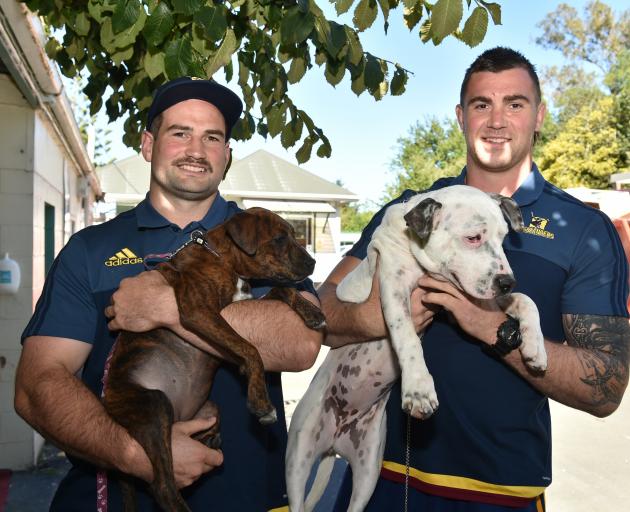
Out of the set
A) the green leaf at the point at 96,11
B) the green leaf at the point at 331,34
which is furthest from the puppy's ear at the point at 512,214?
the green leaf at the point at 96,11

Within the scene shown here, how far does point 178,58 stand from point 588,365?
83.7 inches

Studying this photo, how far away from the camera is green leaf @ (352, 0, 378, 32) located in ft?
9.77

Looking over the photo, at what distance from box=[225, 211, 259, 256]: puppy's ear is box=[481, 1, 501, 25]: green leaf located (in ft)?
4.39

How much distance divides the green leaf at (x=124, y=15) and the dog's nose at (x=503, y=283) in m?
1.81

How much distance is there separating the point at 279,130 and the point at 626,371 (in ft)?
7.69

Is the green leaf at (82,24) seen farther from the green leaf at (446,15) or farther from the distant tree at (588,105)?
the distant tree at (588,105)

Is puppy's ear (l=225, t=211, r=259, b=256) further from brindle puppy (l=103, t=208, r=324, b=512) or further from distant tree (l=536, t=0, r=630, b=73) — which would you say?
distant tree (l=536, t=0, r=630, b=73)

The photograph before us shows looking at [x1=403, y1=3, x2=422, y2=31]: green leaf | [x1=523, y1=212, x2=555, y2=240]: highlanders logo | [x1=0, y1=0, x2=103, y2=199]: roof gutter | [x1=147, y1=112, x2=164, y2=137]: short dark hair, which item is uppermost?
[x1=0, y1=0, x2=103, y2=199]: roof gutter

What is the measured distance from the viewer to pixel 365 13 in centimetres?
298

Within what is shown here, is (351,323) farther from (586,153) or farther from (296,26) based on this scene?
(586,153)

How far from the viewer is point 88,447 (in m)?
2.27

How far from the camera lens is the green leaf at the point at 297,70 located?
3.53m

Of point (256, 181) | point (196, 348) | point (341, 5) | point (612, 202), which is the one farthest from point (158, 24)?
point (256, 181)

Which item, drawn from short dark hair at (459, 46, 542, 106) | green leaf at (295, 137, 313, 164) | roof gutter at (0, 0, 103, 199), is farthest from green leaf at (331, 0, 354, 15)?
roof gutter at (0, 0, 103, 199)
